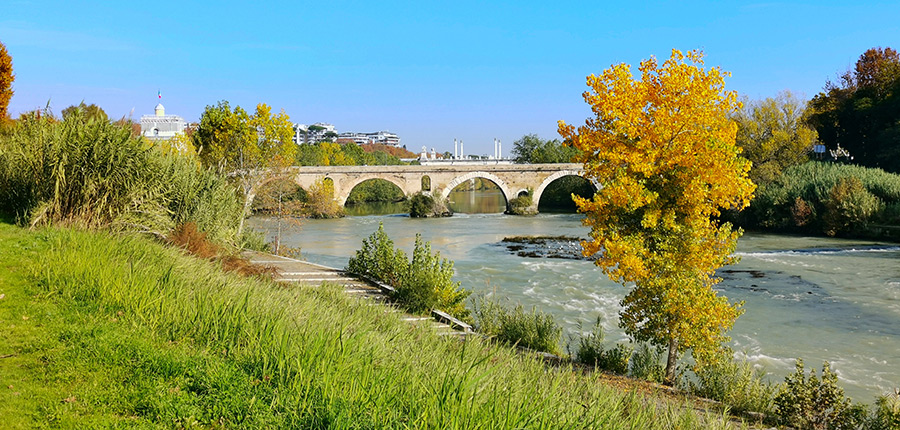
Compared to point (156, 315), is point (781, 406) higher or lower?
lower

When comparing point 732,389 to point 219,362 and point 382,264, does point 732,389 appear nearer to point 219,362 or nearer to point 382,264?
point 219,362

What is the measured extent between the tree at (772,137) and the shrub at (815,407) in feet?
115

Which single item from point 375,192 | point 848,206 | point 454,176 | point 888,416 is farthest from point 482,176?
point 888,416

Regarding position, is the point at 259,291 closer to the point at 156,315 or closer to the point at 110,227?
the point at 156,315

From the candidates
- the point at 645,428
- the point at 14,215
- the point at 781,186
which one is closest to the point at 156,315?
the point at 645,428

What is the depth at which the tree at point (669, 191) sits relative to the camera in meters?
9.15

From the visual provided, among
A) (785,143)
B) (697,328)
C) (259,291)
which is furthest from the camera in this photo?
(785,143)

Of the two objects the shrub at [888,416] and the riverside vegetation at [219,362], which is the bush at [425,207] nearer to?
the riverside vegetation at [219,362]

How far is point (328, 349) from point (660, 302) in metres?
5.90

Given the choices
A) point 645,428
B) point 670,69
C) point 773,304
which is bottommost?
point 773,304

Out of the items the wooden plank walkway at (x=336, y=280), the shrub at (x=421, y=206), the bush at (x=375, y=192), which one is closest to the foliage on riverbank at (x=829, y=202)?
the shrub at (x=421, y=206)

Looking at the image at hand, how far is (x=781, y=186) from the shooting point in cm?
3831

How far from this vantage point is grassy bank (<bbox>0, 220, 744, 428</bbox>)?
405cm

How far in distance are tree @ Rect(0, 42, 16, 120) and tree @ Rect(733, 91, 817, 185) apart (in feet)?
122
